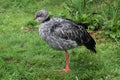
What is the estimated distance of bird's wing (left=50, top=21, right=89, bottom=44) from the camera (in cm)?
721

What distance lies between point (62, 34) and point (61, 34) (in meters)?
0.02

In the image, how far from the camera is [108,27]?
30.7 feet

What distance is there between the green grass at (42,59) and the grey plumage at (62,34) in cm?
51

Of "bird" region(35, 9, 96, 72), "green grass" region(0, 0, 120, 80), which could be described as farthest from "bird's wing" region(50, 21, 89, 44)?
"green grass" region(0, 0, 120, 80)

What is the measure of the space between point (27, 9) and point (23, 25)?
1.53 metres

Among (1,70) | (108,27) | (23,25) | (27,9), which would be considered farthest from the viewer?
(27,9)

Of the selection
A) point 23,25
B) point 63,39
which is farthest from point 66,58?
point 23,25

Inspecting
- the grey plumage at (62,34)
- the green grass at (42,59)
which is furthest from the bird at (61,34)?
the green grass at (42,59)

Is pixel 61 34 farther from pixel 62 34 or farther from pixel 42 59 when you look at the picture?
pixel 42 59

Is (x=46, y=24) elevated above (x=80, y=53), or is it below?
above

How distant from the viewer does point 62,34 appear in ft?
23.7

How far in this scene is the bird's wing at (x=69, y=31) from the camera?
Answer: 721cm

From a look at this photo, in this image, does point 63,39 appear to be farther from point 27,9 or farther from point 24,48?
point 27,9

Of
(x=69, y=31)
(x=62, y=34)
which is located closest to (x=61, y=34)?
(x=62, y=34)
